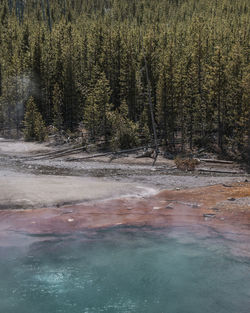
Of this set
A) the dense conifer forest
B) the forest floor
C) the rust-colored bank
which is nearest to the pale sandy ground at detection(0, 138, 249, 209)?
the forest floor

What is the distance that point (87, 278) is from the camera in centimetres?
1374

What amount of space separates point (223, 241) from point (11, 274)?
27.9 ft

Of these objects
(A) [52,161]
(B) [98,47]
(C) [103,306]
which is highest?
(B) [98,47]

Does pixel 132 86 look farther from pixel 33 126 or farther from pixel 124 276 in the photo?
pixel 124 276

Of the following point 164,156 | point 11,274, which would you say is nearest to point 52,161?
point 164,156

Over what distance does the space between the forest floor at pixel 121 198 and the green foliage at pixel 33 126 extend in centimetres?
1010

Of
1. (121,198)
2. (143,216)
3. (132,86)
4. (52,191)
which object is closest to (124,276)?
(143,216)

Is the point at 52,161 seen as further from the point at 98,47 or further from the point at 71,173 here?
the point at 98,47

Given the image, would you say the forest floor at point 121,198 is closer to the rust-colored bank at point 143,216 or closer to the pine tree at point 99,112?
the rust-colored bank at point 143,216

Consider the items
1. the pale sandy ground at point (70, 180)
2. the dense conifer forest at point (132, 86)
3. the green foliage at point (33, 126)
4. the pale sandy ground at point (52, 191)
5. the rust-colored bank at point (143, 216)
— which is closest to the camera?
the rust-colored bank at point (143, 216)

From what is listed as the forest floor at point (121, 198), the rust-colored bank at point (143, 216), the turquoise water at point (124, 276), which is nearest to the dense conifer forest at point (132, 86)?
the forest floor at point (121, 198)

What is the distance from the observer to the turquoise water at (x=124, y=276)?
1227 cm

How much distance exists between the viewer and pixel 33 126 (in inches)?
1767

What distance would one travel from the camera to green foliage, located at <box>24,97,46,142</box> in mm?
43500
